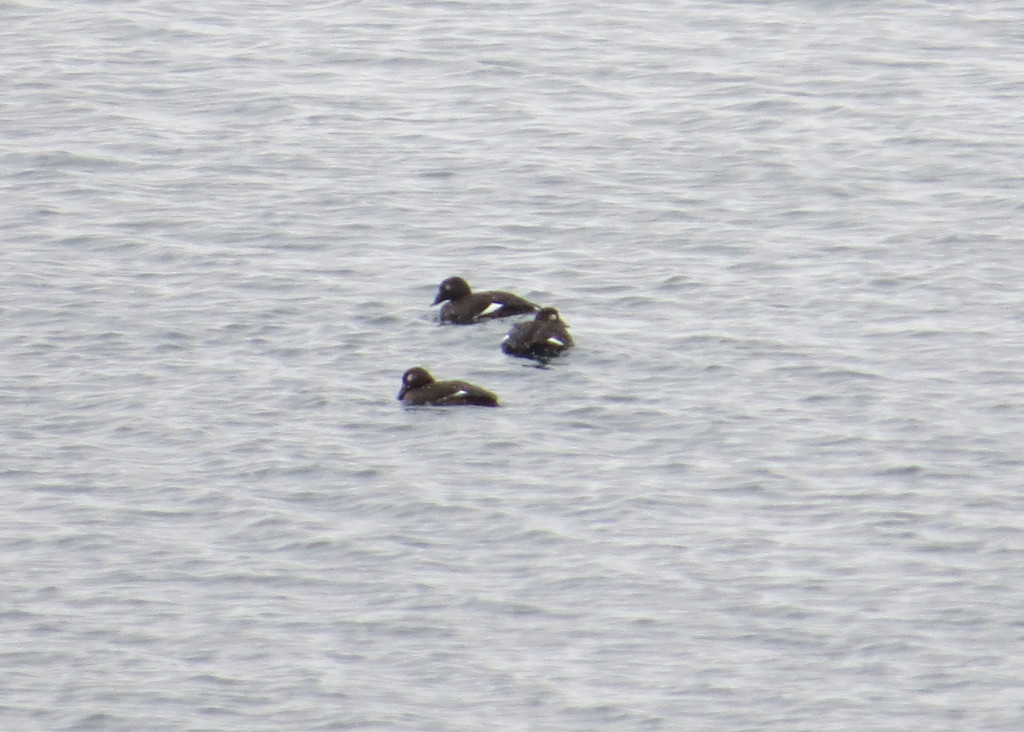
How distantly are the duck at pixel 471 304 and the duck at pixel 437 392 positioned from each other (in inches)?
73.8

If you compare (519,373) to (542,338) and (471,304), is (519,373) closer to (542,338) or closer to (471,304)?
(542,338)

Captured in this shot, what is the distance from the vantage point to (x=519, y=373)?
18562 millimetres

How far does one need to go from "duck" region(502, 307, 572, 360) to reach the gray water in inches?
7.2

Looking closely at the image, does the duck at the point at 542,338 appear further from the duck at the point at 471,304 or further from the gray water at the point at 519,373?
the duck at the point at 471,304

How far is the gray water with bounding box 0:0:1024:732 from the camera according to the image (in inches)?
521

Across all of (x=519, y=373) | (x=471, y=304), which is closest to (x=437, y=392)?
(x=519, y=373)

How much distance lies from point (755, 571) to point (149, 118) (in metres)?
14.2

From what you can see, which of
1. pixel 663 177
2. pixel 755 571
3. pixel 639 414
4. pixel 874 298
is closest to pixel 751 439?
pixel 639 414

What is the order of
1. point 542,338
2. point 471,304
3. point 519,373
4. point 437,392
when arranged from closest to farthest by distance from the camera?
point 437,392
point 542,338
point 519,373
point 471,304

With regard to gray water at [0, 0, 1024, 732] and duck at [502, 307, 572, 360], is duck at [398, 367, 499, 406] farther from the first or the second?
duck at [502, 307, 572, 360]

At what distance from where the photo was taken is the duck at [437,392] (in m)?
17.4

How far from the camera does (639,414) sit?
17.3 metres

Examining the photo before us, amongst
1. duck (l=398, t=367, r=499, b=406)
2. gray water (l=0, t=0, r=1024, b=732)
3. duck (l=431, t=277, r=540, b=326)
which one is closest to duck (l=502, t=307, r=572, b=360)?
gray water (l=0, t=0, r=1024, b=732)

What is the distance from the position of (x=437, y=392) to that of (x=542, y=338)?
1.37 metres
